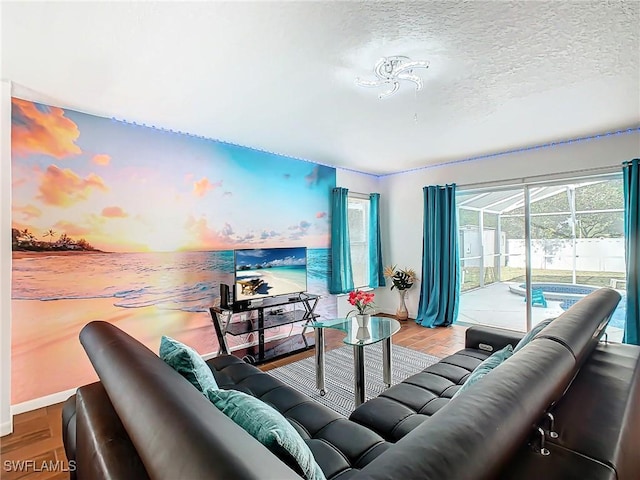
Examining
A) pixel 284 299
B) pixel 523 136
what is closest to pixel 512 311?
pixel 523 136

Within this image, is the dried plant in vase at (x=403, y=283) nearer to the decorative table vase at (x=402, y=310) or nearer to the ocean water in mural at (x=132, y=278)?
the decorative table vase at (x=402, y=310)

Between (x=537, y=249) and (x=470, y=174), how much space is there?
4.41ft

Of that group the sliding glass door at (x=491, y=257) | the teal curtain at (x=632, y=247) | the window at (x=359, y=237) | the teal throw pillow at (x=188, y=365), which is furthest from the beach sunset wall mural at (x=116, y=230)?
the teal curtain at (x=632, y=247)

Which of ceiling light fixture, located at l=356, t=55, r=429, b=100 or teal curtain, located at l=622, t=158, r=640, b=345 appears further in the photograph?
teal curtain, located at l=622, t=158, r=640, b=345

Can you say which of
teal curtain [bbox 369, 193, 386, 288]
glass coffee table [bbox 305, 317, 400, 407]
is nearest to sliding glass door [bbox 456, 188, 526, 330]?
teal curtain [bbox 369, 193, 386, 288]

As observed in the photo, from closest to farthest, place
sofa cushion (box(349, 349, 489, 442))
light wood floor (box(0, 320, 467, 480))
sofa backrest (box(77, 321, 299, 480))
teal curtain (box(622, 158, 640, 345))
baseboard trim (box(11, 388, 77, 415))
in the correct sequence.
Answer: sofa backrest (box(77, 321, 299, 480)), sofa cushion (box(349, 349, 489, 442)), light wood floor (box(0, 320, 467, 480)), baseboard trim (box(11, 388, 77, 415)), teal curtain (box(622, 158, 640, 345))

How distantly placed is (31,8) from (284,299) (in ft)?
10.4

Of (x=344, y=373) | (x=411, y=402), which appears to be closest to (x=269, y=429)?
(x=411, y=402)

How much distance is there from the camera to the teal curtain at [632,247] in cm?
339

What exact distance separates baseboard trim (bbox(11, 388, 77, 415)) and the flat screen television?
1614mm

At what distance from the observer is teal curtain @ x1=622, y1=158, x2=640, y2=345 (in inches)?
133

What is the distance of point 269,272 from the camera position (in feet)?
12.5

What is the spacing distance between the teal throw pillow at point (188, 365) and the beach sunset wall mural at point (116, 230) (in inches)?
75.7

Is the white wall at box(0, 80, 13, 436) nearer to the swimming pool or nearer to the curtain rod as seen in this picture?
the curtain rod
